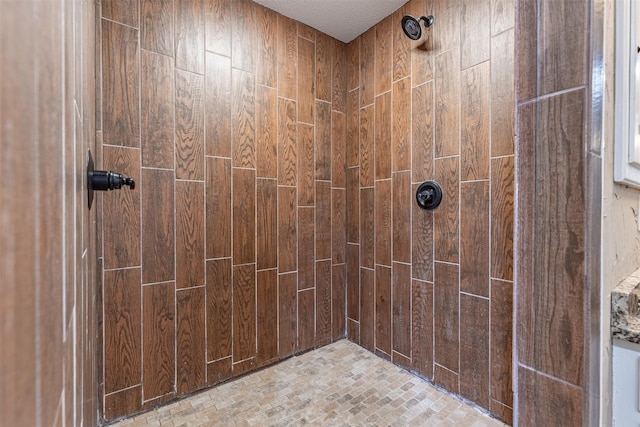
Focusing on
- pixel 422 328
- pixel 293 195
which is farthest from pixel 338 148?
pixel 422 328

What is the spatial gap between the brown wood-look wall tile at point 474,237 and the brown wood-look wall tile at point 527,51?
908mm

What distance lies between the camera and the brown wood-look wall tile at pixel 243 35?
6.03ft

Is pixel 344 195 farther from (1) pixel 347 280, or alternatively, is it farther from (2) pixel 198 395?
(2) pixel 198 395

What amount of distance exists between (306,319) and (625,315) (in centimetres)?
177

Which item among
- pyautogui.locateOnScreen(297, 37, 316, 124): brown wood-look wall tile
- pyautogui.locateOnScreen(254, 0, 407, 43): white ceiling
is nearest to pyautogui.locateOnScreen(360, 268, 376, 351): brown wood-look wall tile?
pyautogui.locateOnScreen(297, 37, 316, 124): brown wood-look wall tile

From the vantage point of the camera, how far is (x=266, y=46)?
1.98 metres

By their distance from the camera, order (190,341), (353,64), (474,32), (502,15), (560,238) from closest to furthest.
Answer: (560,238) < (502,15) < (474,32) < (190,341) < (353,64)

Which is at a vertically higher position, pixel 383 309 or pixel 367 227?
pixel 367 227

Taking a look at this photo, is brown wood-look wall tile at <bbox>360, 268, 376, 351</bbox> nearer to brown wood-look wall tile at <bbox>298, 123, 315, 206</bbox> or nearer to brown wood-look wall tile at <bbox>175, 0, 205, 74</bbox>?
brown wood-look wall tile at <bbox>298, 123, 315, 206</bbox>

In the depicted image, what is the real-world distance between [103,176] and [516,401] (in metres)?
1.19

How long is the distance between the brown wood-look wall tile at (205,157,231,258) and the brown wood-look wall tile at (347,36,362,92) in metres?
1.21

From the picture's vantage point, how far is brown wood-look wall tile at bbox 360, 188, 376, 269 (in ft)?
7.17

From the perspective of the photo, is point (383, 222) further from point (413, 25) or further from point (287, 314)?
point (413, 25)

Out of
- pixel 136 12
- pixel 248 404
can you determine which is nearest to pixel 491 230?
pixel 248 404
